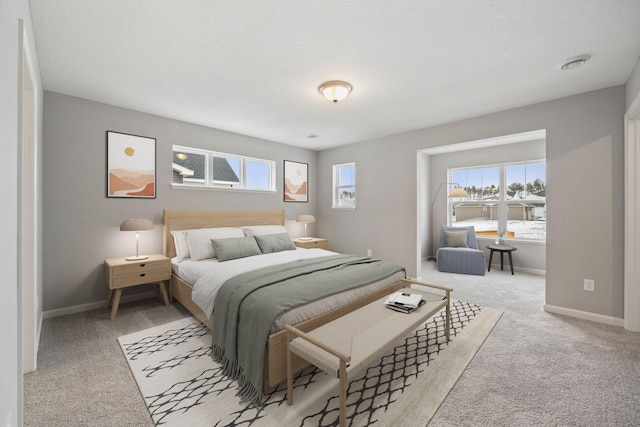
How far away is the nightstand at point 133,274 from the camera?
3080 mm

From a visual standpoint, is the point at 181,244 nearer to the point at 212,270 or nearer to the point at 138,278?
the point at 138,278

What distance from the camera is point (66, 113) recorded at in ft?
10.5

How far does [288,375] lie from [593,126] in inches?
156

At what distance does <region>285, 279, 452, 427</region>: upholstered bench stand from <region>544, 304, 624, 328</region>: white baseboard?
189 cm

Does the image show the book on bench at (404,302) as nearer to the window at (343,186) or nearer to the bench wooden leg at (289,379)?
the bench wooden leg at (289,379)

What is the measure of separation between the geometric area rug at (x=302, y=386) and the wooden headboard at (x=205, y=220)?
4.55 feet

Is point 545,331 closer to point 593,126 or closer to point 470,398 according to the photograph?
point 470,398

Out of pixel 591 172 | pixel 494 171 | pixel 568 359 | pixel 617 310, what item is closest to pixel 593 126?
pixel 591 172

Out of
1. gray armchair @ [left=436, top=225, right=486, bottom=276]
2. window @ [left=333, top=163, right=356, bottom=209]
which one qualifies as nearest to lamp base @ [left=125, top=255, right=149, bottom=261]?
window @ [left=333, top=163, right=356, bottom=209]

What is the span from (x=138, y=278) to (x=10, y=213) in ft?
7.24

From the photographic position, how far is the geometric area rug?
5.54ft

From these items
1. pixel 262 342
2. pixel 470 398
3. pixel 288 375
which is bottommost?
pixel 470 398

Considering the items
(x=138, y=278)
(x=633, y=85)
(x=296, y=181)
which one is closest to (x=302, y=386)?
(x=138, y=278)

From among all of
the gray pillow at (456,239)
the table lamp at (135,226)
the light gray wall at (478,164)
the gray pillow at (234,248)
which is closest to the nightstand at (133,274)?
the table lamp at (135,226)
